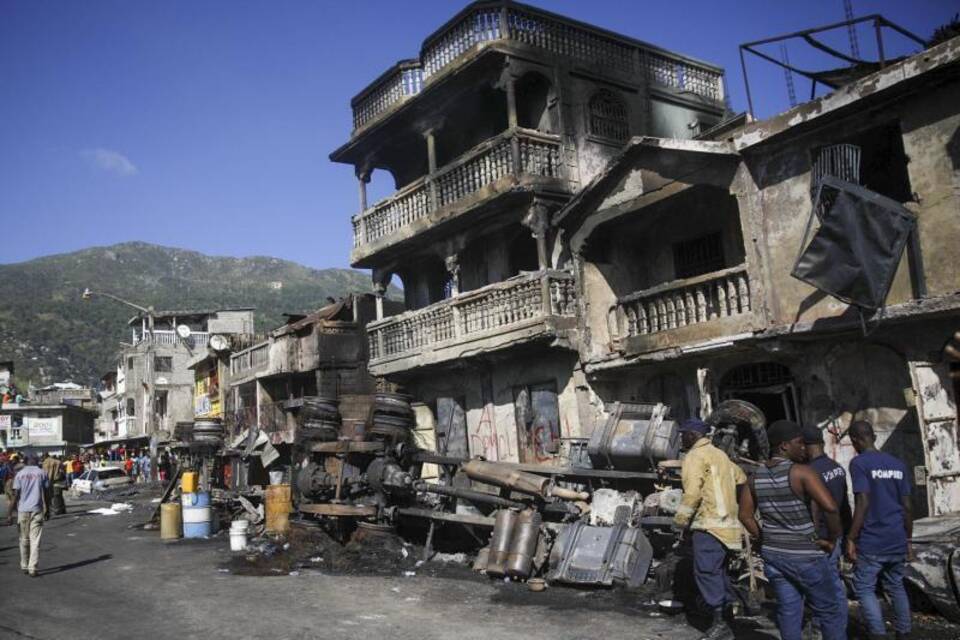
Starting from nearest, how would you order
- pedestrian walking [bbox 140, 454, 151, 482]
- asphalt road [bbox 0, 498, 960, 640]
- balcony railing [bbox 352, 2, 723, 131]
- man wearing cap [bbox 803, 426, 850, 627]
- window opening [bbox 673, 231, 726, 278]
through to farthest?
man wearing cap [bbox 803, 426, 850, 627]
asphalt road [bbox 0, 498, 960, 640]
window opening [bbox 673, 231, 726, 278]
balcony railing [bbox 352, 2, 723, 131]
pedestrian walking [bbox 140, 454, 151, 482]

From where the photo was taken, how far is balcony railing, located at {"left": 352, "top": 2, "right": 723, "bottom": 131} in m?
17.4

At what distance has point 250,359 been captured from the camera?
34.9 m

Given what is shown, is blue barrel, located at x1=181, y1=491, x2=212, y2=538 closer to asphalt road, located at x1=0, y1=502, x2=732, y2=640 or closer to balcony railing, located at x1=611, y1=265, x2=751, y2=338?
asphalt road, located at x1=0, y1=502, x2=732, y2=640

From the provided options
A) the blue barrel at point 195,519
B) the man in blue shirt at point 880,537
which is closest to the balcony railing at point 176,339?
the blue barrel at point 195,519

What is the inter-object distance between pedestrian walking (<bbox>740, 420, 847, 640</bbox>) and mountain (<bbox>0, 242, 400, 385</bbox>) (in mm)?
103616

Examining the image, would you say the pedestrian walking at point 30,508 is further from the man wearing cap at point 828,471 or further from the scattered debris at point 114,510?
the scattered debris at point 114,510

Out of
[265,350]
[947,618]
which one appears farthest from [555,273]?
[265,350]

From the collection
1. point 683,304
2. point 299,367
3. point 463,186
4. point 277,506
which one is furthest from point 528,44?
point 299,367

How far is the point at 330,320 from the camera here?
28359 mm

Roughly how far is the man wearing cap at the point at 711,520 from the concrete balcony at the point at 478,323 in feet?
27.6

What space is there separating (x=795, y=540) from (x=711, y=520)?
1.28 metres

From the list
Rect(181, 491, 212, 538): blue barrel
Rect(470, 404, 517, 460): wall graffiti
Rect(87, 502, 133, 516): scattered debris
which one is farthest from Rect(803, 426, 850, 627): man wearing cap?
Rect(87, 502, 133, 516): scattered debris

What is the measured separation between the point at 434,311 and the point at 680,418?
269 inches

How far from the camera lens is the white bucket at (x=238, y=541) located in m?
14.0
